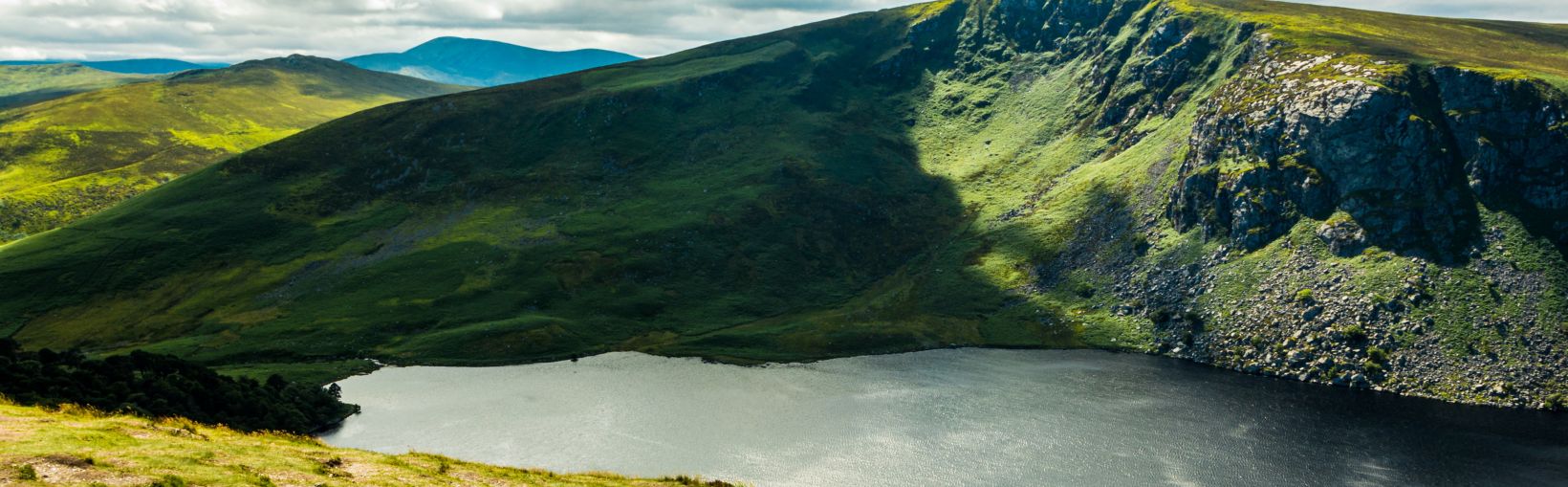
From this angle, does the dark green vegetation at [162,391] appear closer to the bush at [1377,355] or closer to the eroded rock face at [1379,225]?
the eroded rock face at [1379,225]

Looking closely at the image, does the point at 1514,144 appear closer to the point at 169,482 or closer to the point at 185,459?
the point at 185,459

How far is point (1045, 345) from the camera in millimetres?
150500

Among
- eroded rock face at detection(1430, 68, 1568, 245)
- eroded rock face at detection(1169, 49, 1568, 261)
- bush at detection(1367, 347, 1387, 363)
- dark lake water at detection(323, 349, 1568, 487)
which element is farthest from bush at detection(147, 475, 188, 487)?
eroded rock face at detection(1430, 68, 1568, 245)

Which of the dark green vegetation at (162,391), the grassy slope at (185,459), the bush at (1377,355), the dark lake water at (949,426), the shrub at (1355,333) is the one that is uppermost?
the grassy slope at (185,459)

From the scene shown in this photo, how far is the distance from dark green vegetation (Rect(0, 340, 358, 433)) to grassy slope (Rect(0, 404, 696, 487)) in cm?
1944

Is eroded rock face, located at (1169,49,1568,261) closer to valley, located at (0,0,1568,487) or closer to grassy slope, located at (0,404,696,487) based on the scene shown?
valley, located at (0,0,1568,487)

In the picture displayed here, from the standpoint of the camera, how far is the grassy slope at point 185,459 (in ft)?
125

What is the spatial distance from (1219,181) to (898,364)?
80.8 m

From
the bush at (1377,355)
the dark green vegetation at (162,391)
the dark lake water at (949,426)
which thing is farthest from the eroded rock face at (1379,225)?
the dark green vegetation at (162,391)

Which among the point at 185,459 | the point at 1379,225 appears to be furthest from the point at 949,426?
the point at 1379,225

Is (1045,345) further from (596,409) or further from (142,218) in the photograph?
(142,218)

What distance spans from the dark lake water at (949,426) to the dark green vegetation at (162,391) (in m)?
6.41

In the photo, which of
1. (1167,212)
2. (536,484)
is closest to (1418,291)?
(1167,212)

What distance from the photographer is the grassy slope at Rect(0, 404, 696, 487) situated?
37969mm
